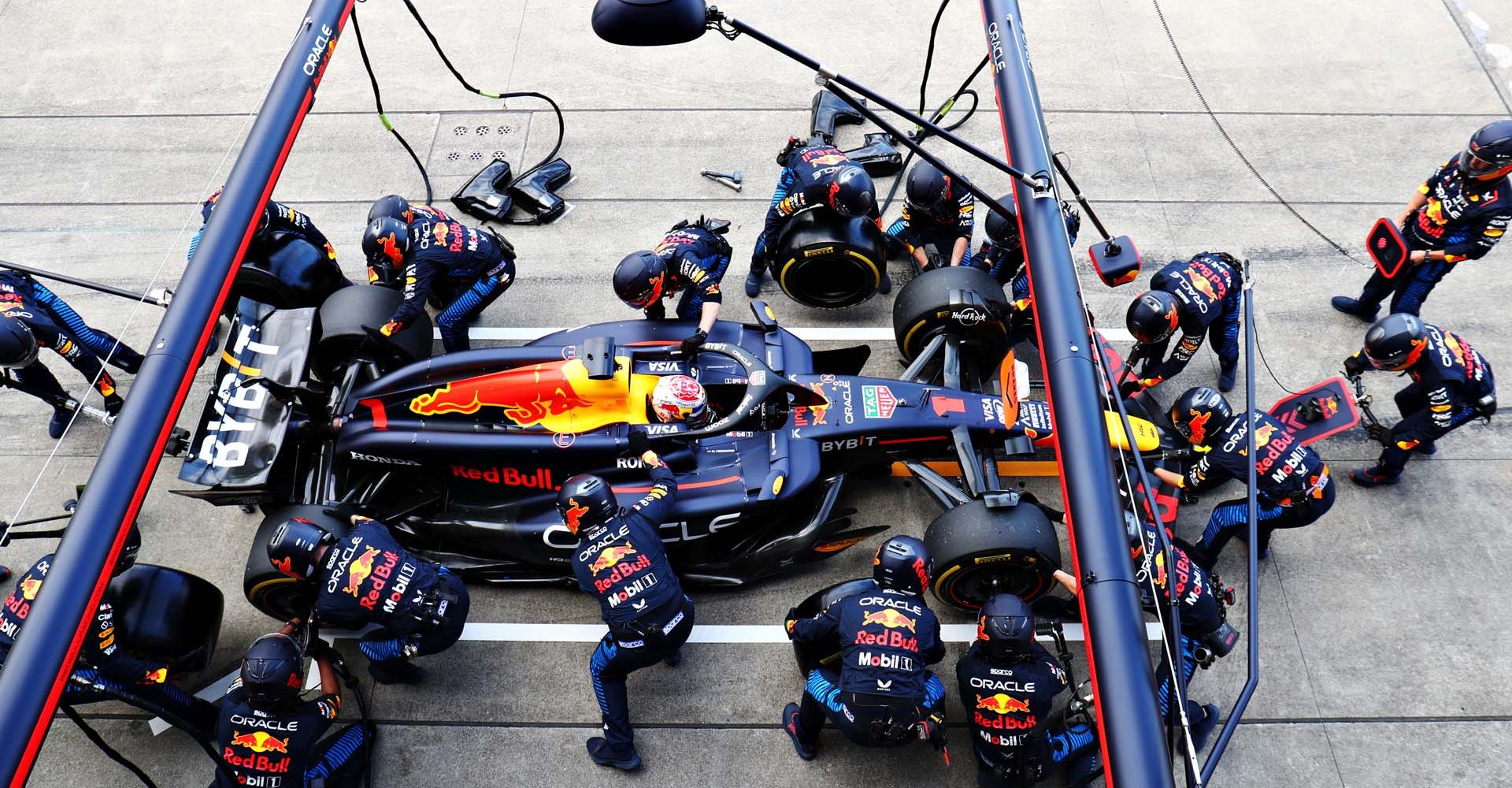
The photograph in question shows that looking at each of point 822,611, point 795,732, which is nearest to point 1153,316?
point 822,611

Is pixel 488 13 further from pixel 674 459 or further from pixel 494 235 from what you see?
pixel 674 459

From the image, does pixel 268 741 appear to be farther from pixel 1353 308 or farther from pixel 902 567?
pixel 1353 308

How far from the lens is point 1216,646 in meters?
5.56

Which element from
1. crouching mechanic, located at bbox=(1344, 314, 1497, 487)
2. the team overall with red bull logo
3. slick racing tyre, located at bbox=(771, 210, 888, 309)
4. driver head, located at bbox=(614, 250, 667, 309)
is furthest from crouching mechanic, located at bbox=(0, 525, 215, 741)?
crouching mechanic, located at bbox=(1344, 314, 1497, 487)

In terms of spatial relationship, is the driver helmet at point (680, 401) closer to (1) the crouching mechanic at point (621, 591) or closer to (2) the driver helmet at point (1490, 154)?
(1) the crouching mechanic at point (621, 591)

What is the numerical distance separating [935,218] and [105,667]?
20.7ft

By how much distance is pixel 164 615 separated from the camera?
5.68 meters

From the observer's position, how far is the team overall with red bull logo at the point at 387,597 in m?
5.46

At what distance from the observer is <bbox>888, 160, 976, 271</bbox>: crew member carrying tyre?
24.6ft

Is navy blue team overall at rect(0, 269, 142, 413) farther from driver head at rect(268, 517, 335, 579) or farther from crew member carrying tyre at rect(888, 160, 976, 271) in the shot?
crew member carrying tyre at rect(888, 160, 976, 271)

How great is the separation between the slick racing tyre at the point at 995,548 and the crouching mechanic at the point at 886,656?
42 cm

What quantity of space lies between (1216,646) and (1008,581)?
121 cm

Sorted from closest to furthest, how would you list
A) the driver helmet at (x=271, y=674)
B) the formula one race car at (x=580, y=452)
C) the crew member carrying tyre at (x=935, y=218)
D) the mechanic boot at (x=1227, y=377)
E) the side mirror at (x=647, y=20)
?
the side mirror at (x=647, y=20)
the driver helmet at (x=271, y=674)
the formula one race car at (x=580, y=452)
the crew member carrying tyre at (x=935, y=218)
the mechanic boot at (x=1227, y=377)

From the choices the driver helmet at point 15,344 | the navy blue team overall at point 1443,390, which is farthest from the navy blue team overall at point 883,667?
the driver helmet at point 15,344
